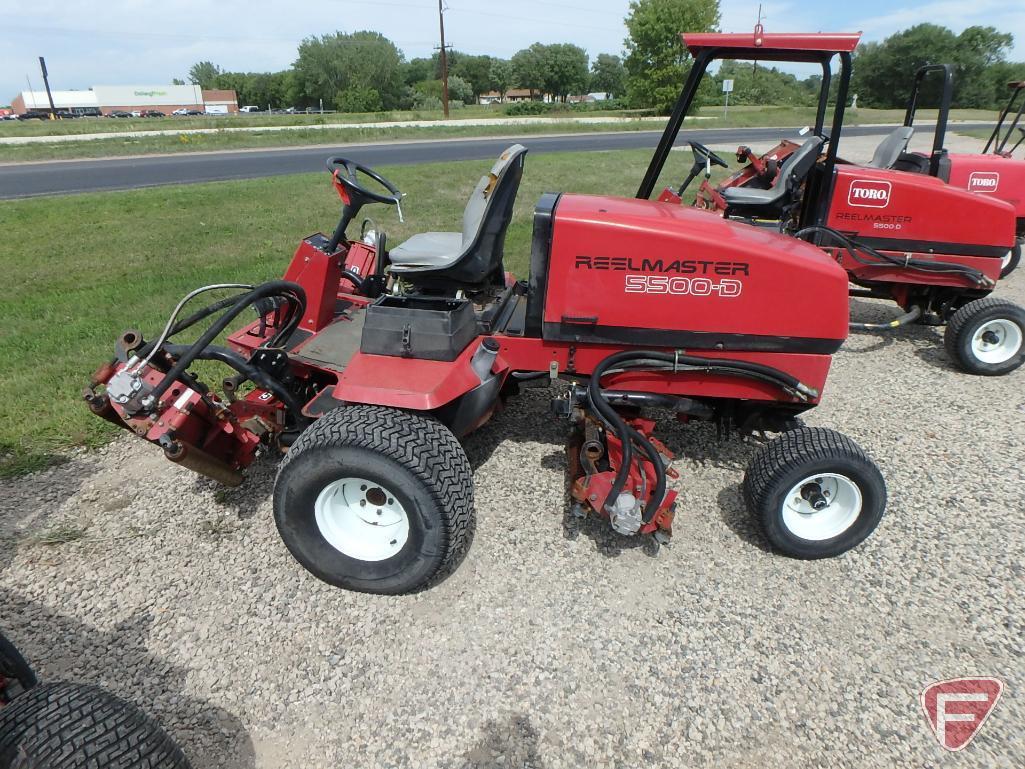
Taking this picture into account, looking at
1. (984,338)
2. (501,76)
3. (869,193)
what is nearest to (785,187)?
(869,193)

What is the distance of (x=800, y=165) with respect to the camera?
4.74 metres

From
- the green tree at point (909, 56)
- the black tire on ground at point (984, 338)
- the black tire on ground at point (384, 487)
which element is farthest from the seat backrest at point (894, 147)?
the green tree at point (909, 56)

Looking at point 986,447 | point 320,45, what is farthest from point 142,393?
point 320,45

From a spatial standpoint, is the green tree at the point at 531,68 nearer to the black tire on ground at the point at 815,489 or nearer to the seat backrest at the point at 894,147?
the seat backrest at the point at 894,147

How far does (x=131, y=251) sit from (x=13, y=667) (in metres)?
7.07

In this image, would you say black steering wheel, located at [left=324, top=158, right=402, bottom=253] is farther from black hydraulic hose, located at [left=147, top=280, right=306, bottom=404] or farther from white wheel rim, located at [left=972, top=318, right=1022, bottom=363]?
white wheel rim, located at [left=972, top=318, right=1022, bottom=363]

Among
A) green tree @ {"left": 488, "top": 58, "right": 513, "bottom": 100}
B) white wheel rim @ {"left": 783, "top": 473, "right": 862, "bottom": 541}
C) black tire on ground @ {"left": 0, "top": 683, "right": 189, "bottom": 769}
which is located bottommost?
white wheel rim @ {"left": 783, "top": 473, "right": 862, "bottom": 541}

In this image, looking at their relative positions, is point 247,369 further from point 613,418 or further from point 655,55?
point 655,55

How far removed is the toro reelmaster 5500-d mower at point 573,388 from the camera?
233cm

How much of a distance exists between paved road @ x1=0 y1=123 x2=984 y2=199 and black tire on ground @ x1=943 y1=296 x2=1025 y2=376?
39.7 feet

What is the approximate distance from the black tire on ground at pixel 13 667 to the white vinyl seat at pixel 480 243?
6.70 feet

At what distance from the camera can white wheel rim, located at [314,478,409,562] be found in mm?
2428

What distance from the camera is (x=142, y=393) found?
7.75 ft

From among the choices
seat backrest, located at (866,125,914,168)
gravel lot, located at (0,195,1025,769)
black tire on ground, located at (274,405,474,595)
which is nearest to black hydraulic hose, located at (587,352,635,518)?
gravel lot, located at (0,195,1025,769)
